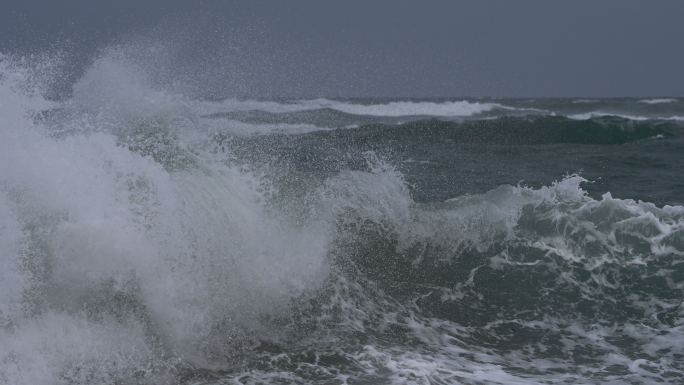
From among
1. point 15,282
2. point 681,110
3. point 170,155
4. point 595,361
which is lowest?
point 595,361

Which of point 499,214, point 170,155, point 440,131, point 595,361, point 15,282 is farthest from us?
point 440,131

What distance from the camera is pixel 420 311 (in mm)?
6309

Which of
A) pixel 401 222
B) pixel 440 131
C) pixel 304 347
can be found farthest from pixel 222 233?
pixel 440 131

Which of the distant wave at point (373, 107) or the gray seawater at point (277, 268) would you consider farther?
the distant wave at point (373, 107)

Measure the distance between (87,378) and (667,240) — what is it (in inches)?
260

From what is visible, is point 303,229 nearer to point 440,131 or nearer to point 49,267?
point 49,267

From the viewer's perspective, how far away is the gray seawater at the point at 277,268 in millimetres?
4871

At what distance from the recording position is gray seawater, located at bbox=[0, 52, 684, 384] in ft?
16.0

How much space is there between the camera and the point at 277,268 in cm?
629

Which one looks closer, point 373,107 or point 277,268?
point 277,268

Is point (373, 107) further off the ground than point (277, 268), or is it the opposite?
point (373, 107)

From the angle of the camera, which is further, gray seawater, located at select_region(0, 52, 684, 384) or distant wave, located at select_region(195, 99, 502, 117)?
distant wave, located at select_region(195, 99, 502, 117)

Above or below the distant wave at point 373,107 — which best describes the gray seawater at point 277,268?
below

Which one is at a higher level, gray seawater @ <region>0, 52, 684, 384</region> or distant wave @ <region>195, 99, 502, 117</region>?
distant wave @ <region>195, 99, 502, 117</region>
